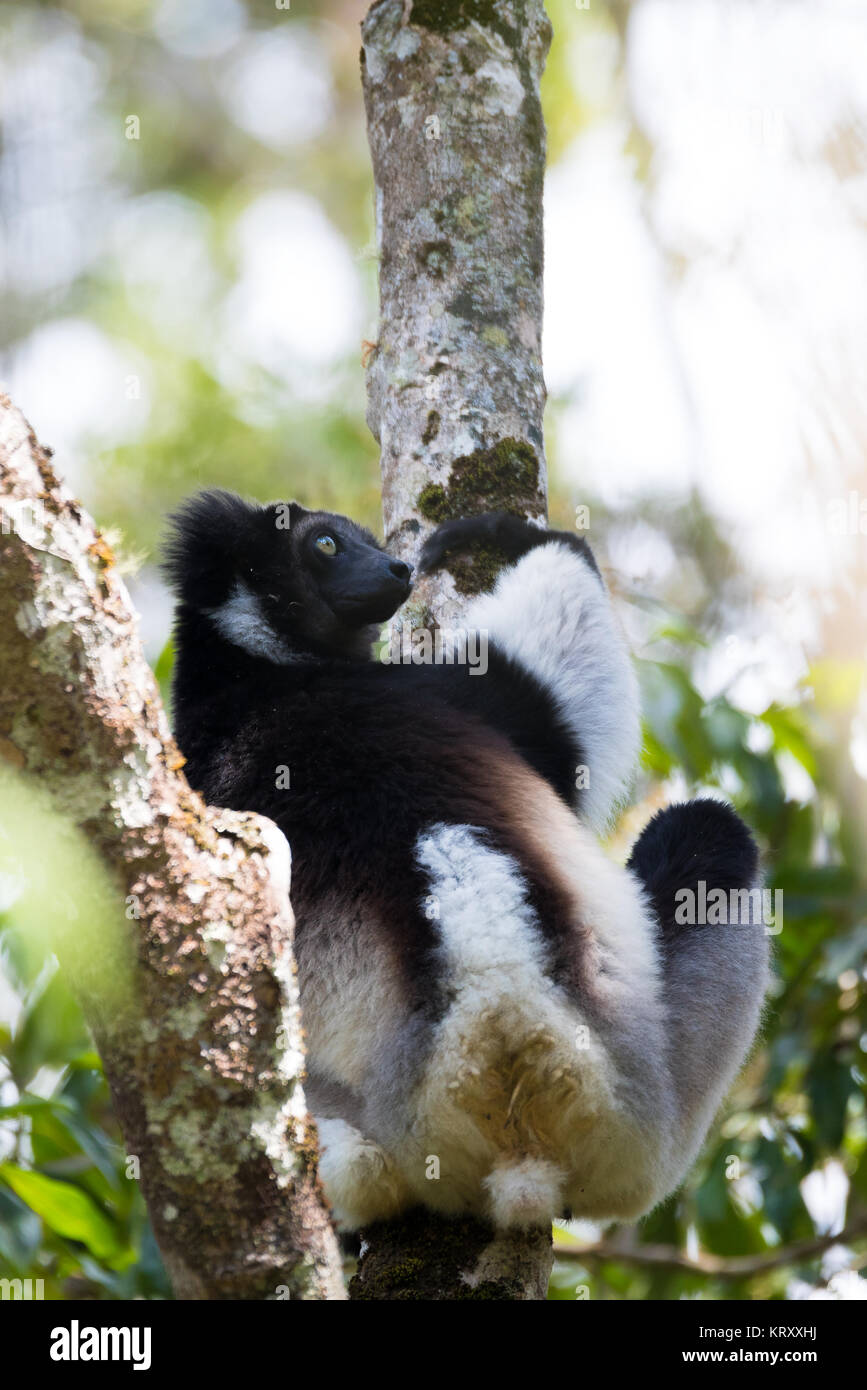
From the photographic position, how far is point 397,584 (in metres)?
3.75

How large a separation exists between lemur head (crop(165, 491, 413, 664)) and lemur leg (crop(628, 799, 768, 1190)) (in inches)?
44.3

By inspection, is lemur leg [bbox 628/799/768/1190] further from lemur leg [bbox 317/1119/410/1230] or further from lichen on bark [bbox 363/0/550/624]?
lichen on bark [bbox 363/0/550/624]

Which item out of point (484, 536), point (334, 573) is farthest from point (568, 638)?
point (334, 573)

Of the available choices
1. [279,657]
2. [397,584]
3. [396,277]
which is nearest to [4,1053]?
[279,657]

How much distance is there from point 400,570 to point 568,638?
531 mm

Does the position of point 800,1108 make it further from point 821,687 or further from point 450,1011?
point 450,1011

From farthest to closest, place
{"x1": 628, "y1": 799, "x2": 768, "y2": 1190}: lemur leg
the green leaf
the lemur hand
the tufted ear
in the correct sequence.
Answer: the green leaf < the tufted ear < the lemur hand < {"x1": 628, "y1": 799, "x2": 768, "y2": 1190}: lemur leg

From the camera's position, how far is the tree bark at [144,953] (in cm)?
183

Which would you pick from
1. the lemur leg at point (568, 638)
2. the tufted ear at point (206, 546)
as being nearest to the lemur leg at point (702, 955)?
the lemur leg at point (568, 638)

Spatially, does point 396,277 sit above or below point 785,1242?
above

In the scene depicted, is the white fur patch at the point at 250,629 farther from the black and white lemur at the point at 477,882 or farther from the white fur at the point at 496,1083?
the white fur at the point at 496,1083

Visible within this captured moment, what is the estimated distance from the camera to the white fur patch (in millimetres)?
3836

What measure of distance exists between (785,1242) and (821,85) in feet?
18.1

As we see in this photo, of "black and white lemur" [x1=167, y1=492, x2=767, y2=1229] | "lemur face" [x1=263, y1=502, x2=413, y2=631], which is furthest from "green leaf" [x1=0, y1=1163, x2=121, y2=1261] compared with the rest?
"lemur face" [x1=263, y1=502, x2=413, y2=631]
